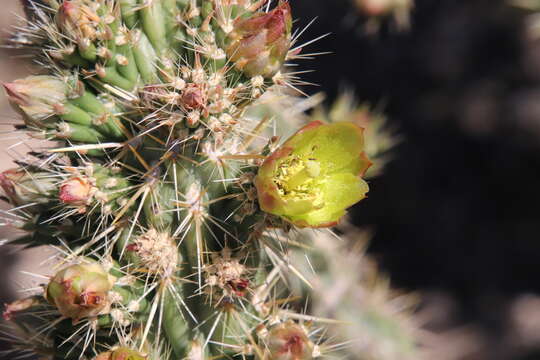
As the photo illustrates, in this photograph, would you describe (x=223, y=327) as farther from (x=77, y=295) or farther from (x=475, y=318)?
(x=475, y=318)

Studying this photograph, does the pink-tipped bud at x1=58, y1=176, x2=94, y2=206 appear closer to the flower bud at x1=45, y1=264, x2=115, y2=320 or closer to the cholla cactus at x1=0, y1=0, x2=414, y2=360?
the cholla cactus at x1=0, y1=0, x2=414, y2=360

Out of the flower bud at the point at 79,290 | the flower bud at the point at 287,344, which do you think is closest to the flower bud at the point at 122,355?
the flower bud at the point at 79,290

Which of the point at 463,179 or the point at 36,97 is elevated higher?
the point at 463,179

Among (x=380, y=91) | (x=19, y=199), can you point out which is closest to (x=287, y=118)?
(x=19, y=199)

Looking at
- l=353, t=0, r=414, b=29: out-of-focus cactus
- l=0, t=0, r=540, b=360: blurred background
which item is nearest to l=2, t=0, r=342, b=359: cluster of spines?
l=353, t=0, r=414, b=29: out-of-focus cactus

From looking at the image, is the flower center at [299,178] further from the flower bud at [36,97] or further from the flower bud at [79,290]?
the flower bud at [36,97]

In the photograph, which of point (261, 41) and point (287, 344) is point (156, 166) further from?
point (287, 344)

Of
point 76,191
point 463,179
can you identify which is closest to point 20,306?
point 76,191
